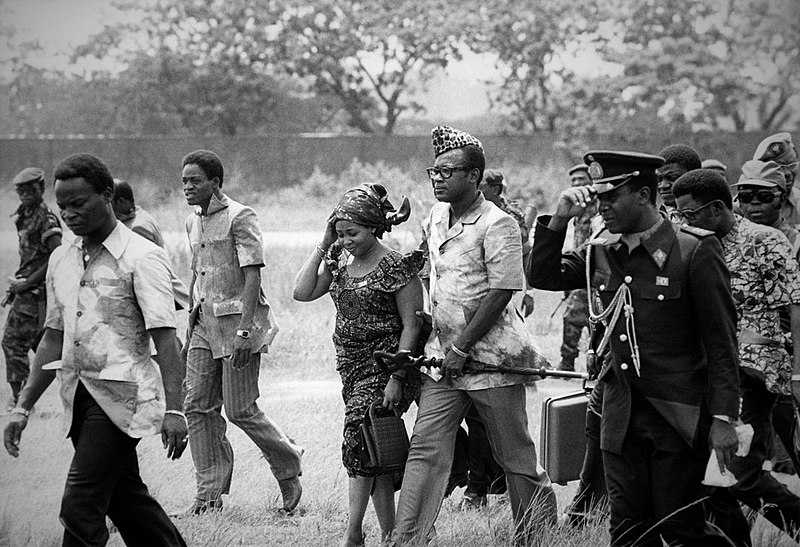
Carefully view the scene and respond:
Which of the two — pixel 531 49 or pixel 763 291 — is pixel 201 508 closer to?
pixel 763 291

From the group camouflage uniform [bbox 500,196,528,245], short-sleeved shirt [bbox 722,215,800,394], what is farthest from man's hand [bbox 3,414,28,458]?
camouflage uniform [bbox 500,196,528,245]

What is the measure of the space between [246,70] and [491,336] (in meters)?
13.3

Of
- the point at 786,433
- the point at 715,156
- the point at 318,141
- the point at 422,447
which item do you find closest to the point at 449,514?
the point at 422,447

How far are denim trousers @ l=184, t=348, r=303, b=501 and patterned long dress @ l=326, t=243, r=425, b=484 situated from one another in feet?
3.62

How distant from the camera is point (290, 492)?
6621 mm

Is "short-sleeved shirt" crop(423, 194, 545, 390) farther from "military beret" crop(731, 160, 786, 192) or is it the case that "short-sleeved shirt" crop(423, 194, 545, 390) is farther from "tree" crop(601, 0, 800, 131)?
"tree" crop(601, 0, 800, 131)

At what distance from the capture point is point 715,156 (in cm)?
1827

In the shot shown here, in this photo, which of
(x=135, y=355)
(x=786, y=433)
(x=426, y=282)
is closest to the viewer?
(x=135, y=355)

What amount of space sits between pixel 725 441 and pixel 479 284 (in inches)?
66.6

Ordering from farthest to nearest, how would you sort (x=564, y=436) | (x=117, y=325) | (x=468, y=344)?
1. (x=564, y=436)
2. (x=468, y=344)
3. (x=117, y=325)

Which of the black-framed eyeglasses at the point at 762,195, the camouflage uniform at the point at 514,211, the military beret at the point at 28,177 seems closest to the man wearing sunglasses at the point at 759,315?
the black-framed eyeglasses at the point at 762,195

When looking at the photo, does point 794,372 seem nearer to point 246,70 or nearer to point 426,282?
point 426,282

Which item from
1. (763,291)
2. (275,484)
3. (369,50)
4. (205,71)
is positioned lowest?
(275,484)

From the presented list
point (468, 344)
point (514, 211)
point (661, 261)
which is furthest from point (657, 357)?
point (514, 211)
